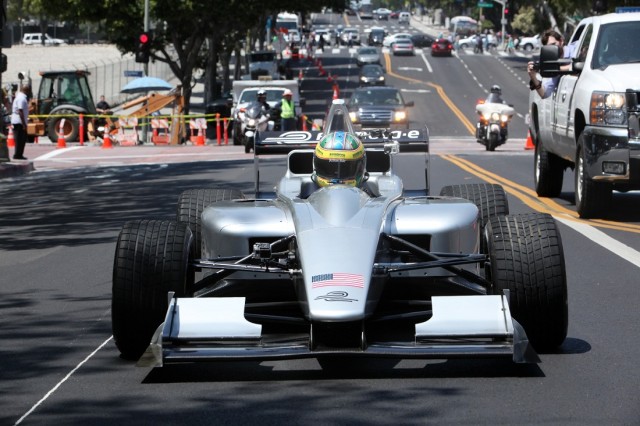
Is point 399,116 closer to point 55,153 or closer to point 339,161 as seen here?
point 55,153

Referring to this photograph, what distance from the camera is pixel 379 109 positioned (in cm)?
3934

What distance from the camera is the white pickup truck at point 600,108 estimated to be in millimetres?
16359

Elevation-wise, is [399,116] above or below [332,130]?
below

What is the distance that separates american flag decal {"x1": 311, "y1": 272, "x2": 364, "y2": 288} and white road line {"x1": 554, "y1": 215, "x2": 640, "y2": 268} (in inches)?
219

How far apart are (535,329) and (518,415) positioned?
1.51m

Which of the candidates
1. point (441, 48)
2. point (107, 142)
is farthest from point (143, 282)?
point (441, 48)

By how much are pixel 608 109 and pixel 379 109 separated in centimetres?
2286

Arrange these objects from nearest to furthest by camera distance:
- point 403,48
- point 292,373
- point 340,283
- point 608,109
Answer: point 340,283 < point 292,373 < point 608,109 < point 403,48

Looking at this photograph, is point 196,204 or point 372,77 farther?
point 372,77

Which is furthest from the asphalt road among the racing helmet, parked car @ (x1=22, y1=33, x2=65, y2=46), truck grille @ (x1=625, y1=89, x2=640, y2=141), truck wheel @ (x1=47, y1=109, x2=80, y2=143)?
parked car @ (x1=22, y1=33, x2=65, y2=46)

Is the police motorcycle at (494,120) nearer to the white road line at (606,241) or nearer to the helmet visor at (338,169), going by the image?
the white road line at (606,241)

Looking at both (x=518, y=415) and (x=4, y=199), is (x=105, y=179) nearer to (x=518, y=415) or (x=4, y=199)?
(x=4, y=199)

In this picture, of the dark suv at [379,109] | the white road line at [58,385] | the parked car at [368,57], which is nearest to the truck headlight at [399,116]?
the dark suv at [379,109]

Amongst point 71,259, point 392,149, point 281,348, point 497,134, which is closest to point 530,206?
point 71,259
